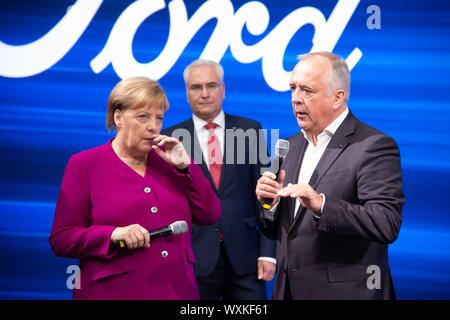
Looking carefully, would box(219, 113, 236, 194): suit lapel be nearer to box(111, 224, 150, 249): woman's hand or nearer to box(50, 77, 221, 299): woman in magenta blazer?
box(50, 77, 221, 299): woman in magenta blazer

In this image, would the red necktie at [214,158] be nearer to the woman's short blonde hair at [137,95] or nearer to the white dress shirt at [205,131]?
the white dress shirt at [205,131]

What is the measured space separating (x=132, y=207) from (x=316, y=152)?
907 mm

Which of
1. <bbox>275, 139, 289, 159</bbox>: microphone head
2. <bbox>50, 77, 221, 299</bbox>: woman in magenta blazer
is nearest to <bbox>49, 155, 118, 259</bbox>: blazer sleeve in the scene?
<bbox>50, 77, 221, 299</bbox>: woman in magenta blazer

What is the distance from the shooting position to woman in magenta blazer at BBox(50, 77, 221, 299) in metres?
2.06

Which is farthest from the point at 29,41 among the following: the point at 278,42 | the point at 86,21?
the point at 278,42

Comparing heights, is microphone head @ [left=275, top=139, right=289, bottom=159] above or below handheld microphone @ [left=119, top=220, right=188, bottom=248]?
above

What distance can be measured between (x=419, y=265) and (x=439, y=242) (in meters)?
0.23

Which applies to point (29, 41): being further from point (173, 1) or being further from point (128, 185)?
point (128, 185)

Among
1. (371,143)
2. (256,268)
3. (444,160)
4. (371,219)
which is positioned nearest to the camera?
(371,219)

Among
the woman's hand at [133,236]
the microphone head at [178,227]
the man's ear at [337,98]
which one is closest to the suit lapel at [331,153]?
the man's ear at [337,98]

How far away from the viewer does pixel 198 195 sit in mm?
2195

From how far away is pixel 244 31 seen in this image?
3.88 metres
